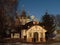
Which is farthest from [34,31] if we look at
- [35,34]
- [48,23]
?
[48,23]

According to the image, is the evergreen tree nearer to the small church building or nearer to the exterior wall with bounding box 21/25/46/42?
the exterior wall with bounding box 21/25/46/42

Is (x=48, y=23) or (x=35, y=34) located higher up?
(x=48, y=23)

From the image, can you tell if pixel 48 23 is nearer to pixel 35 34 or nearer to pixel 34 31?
pixel 35 34

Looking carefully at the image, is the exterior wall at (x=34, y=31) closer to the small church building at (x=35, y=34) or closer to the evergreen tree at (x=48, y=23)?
A: the small church building at (x=35, y=34)

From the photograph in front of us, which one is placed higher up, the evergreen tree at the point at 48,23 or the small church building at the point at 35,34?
the evergreen tree at the point at 48,23

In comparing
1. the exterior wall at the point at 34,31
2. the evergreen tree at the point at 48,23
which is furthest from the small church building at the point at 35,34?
the evergreen tree at the point at 48,23

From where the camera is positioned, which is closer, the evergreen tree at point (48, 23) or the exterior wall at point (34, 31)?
the exterior wall at point (34, 31)

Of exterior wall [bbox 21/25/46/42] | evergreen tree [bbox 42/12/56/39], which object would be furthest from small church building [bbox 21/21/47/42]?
evergreen tree [bbox 42/12/56/39]

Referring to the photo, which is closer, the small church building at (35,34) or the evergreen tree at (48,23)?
the small church building at (35,34)

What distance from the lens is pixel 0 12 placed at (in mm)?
39719

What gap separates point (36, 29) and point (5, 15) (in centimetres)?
738

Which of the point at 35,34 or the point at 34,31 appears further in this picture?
the point at 35,34

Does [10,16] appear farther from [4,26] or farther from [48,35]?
[48,35]

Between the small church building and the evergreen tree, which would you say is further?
the evergreen tree
